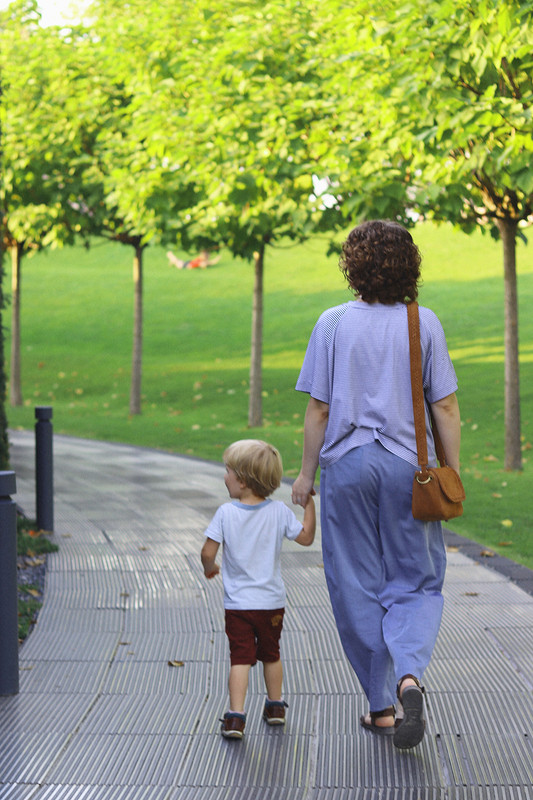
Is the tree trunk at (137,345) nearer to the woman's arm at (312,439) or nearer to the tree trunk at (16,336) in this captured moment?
the tree trunk at (16,336)

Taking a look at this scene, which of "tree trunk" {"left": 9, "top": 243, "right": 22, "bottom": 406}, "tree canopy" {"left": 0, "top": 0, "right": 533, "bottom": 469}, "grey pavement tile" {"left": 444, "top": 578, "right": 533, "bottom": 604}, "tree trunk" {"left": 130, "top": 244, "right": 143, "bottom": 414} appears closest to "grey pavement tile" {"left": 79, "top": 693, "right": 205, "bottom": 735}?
"grey pavement tile" {"left": 444, "top": 578, "right": 533, "bottom": 604}

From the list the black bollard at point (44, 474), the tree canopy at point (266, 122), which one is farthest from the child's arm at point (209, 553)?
the tree canopy at point (266, 122)

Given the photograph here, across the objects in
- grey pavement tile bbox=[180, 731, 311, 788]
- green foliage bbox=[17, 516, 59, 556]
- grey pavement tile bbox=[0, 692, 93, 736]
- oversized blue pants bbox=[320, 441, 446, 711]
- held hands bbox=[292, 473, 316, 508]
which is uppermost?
held hands bbox=[292, 473, 316, 508]

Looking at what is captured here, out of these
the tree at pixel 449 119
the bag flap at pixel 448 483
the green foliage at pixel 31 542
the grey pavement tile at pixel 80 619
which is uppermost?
the tree at pixel 449 119

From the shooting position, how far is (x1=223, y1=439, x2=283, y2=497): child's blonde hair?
392 centimetres

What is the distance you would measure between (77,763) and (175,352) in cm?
2778

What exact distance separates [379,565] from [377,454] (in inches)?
18.9

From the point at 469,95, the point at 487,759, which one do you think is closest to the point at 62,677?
the point at 487,759

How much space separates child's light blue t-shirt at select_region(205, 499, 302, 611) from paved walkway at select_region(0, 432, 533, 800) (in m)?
0.56

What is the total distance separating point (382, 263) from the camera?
12.8 feet

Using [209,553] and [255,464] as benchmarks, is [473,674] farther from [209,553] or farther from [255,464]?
[255,464]

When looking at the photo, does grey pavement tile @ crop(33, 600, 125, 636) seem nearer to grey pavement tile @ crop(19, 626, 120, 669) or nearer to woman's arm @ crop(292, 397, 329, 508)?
grey pavement tile @ crop(19, 626, 120, 669)

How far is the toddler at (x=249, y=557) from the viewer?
397 centimetres

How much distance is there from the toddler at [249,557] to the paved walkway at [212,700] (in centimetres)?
30
